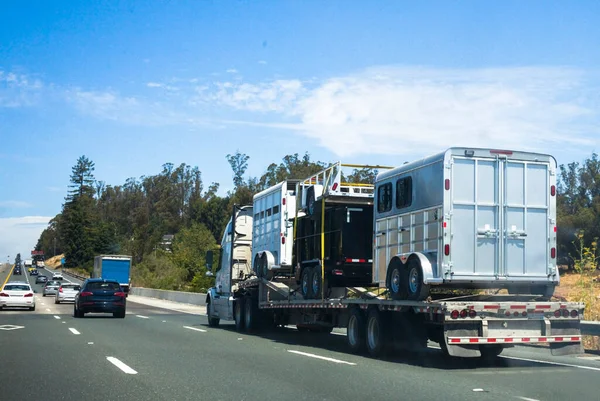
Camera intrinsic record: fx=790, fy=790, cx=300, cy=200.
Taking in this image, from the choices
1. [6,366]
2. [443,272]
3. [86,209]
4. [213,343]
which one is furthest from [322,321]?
[86,209]

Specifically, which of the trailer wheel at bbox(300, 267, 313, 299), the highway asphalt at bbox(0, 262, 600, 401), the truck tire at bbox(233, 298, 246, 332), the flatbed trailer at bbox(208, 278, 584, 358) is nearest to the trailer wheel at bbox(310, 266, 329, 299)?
the trailer wheel at bbox(300, 267, 313, 299)

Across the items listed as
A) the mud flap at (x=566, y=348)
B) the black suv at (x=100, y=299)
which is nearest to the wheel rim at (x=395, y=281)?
the mud flap at (x=566, y=348)

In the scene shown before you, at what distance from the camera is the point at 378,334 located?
1462cm

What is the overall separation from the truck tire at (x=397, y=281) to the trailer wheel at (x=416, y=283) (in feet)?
0.46

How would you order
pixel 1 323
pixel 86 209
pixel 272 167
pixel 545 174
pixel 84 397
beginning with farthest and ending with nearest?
pixel 86 209 < pixel 272 167 < pixel 1 323 < pixel 545 174 < pixel 84 397

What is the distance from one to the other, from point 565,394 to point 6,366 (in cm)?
874

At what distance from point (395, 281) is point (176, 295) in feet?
128

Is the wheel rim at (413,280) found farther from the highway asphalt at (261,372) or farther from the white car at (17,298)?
the white car at (17,298)

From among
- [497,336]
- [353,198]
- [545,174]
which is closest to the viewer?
[497,336]

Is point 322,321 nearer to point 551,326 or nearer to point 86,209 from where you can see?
point 551,326

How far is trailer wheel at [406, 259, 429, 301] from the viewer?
1355 centimetres

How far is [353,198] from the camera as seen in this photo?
17688 mm

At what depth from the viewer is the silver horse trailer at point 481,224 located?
13383 millimetres

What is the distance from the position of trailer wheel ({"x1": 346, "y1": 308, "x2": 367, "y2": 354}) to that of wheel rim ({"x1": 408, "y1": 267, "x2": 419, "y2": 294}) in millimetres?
1752
